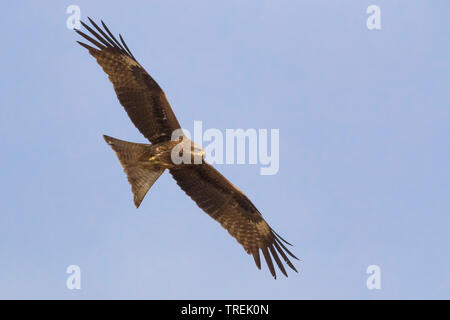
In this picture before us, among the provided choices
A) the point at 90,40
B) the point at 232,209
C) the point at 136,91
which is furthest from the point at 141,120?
the point at 232,209

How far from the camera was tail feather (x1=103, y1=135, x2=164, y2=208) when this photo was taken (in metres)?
10.3

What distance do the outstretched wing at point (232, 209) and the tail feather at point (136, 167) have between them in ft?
2.07

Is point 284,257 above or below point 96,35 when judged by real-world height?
below

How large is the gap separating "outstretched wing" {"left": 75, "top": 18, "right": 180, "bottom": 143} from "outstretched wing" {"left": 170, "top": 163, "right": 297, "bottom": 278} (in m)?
0.91

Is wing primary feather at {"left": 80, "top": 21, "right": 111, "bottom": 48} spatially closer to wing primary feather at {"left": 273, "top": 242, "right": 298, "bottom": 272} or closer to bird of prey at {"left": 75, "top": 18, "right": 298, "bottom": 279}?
bird of prey at {"left": 75, "top": 18, "right": 298, "bottom": 279}

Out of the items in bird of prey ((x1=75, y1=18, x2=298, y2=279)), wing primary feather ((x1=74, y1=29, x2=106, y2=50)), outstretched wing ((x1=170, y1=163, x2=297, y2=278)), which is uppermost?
wing primary feather ((x1=74, y1=29, x2=106, y2=50))

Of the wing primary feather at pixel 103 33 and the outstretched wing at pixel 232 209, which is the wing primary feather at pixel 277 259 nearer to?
the outstretched wing at pixel 232 209

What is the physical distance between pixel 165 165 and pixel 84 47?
7.77ft

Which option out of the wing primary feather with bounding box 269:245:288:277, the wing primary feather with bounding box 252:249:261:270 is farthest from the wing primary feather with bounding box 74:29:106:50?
the wing primary feather with bounding box 269:245:288:277

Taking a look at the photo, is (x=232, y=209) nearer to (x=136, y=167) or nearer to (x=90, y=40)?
(x=136, y=167)

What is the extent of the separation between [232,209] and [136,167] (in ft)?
6.70

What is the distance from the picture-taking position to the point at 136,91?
10484 mm

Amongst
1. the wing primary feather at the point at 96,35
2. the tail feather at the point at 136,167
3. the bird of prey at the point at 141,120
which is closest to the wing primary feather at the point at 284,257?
the bird of prey at the point at 141,120
